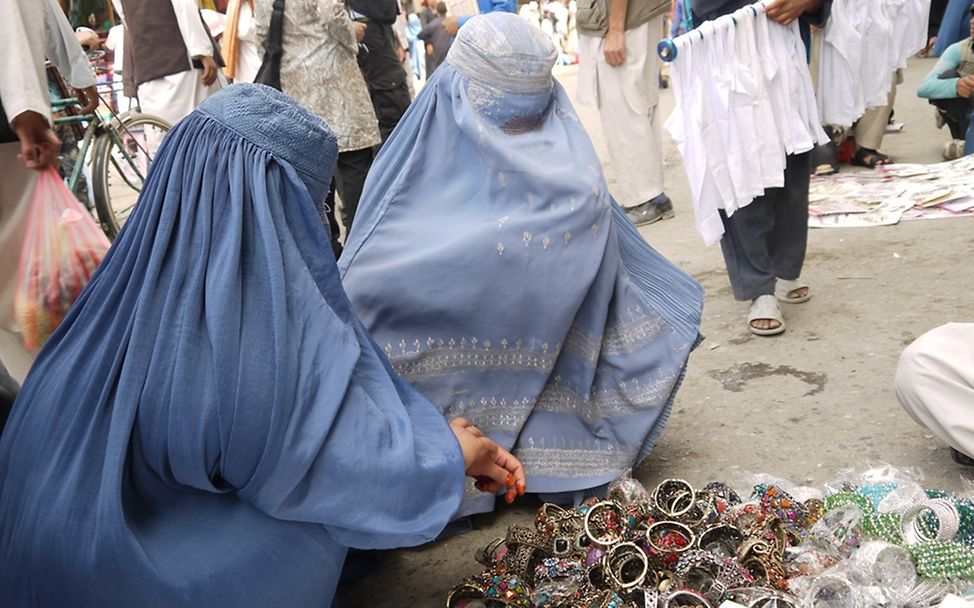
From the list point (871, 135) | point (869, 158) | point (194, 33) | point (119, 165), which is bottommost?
point (869, 158)

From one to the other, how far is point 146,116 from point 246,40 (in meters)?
0.75

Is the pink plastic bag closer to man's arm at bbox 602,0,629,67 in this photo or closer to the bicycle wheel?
the bicycle wheel

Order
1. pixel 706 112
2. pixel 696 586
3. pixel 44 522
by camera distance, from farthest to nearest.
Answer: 1. pixel 706 112
2. pixel 696 586
3. pixel 44 522

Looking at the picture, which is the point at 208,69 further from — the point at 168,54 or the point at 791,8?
the point at 791,8

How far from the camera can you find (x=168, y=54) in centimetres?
523

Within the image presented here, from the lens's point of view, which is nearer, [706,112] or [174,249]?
[174,249]

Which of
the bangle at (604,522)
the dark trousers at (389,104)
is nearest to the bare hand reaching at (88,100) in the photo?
the dark trousers at (389,104)

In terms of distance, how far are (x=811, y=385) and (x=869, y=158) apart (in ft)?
12.0

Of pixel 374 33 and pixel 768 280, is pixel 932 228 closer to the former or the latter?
pixel 768 280

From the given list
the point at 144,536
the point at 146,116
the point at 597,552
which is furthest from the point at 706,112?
the point at 146,116

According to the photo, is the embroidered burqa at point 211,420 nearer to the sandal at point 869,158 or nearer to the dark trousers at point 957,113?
the sandal at point 869,158

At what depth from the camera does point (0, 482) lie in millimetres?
1568

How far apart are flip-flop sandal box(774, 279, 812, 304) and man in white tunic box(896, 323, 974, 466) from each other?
1.53m

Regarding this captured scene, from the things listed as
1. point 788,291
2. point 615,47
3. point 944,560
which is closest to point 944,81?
point 615,47
